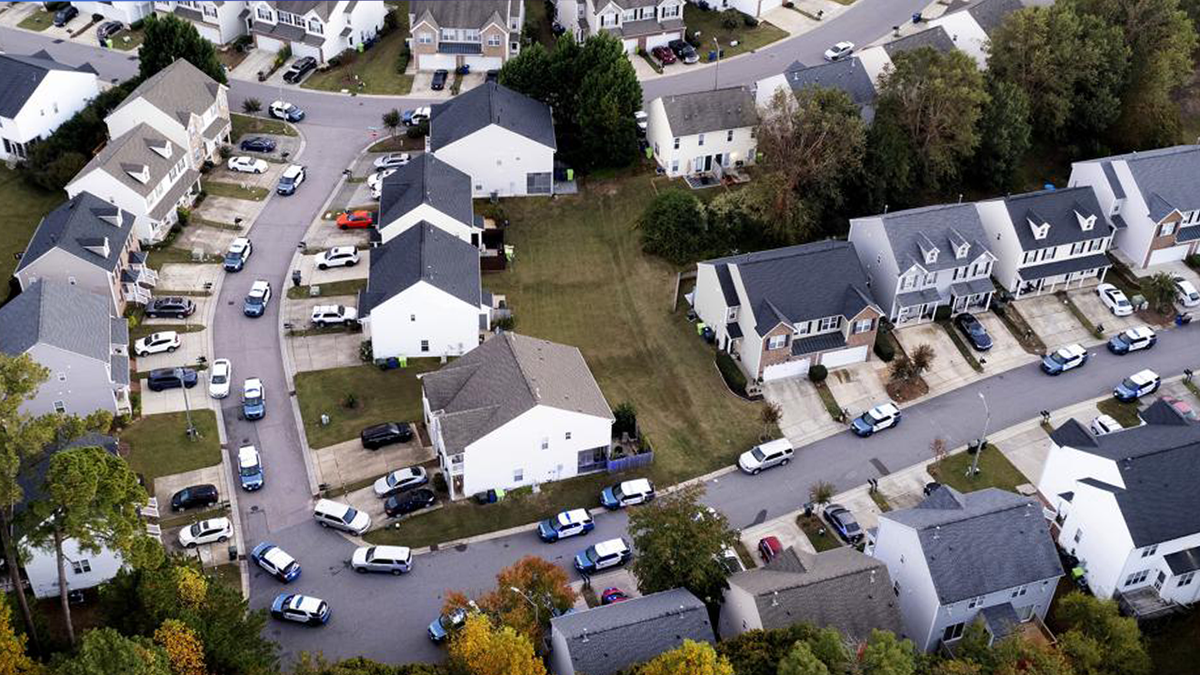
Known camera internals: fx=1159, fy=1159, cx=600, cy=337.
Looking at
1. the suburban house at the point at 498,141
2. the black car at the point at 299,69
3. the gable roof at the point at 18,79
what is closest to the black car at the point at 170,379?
the suburban house at the point at 498,141

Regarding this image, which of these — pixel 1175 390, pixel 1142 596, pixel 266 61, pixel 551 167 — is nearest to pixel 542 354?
pixel 551 167

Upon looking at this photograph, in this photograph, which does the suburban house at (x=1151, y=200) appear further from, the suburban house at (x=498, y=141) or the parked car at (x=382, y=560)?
the parked car at (x=382, y=560)

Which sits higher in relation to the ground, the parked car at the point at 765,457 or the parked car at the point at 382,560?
the parked car at the point at 765,457

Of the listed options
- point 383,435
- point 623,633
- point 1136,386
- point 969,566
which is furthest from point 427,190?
point 1136,386

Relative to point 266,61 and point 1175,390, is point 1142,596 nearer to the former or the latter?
point 1175,390

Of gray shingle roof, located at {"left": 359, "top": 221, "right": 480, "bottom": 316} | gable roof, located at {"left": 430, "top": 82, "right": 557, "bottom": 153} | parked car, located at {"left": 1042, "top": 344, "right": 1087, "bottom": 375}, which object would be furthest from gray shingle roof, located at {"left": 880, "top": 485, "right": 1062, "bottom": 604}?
gable roof, located at {"left": 430, "top": 82, "right": 557, "bottom": 153}

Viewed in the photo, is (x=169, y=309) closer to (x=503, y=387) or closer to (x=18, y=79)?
(x=503, y=387)

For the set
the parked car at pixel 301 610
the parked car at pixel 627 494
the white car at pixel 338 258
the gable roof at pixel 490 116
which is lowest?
the parked car at pixel 301 610
